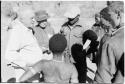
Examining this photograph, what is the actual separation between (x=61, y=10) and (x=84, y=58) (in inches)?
294

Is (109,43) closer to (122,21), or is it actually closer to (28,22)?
(122,21)

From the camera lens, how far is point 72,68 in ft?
10.3

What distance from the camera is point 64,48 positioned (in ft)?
10.3

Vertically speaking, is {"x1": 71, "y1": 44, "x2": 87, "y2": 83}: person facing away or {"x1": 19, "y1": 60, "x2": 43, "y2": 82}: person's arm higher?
{"x1": 19, "y1": 60, "x2": 43, "y2": 82}: person's arm

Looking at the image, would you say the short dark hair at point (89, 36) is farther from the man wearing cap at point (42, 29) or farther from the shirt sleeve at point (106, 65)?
the shirt sleeve at point (106, 65)

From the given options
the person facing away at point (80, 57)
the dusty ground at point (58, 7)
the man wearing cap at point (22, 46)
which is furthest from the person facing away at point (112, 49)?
the dusty ground at point (58, 7)

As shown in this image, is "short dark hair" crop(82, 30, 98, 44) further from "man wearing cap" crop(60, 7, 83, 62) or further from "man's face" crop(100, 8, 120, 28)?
"man's face" crop(100, 8, 120, 28)

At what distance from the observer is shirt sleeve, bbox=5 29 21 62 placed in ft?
11.6

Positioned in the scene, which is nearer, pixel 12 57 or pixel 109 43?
pixel 109 43

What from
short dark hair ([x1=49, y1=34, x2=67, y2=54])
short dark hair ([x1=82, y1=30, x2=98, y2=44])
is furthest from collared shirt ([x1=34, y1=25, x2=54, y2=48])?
short dark hair ([x1=49, y1=34, x2=67, y2=54])

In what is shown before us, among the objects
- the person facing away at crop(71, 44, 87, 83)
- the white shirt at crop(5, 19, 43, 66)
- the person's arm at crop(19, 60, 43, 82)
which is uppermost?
the white shirt at crop(5, 19, 43, 66)

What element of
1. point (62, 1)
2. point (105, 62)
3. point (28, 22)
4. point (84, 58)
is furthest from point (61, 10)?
point (105, 62)

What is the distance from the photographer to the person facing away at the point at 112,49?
2891mm

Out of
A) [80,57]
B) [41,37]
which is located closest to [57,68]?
[41,37]
